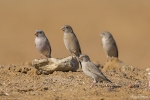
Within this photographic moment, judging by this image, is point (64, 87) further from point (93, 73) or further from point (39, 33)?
point (39, 33)

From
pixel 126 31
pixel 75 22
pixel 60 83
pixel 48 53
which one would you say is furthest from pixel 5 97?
pixel 75 22

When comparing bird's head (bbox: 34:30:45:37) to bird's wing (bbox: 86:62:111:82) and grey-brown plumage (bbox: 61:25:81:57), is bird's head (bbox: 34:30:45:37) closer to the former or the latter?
grey-brown plumage (bbox: 61:25:81:57)

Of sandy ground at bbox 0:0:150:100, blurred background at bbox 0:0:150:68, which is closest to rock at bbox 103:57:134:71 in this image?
sandy ground at bbox 0:0:150:100

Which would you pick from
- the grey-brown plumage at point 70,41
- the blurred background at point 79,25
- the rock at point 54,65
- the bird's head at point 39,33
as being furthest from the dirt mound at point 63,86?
the blurred background at point 79,25

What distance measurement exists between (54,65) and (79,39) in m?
21.6

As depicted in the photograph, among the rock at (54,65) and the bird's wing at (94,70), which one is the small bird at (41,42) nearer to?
the rock at (54,65)

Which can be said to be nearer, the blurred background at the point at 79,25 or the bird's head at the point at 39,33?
the bird's head at the point at 39,33

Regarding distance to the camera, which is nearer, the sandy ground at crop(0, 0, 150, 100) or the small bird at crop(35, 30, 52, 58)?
the sandy ground at crop(0, 0, 150, 100)

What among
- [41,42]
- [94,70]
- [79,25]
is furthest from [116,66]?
[79,25]

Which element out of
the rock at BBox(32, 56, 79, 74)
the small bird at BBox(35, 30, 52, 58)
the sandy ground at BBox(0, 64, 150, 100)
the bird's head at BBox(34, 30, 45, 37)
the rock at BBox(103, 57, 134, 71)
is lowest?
the sandy ground at BBox(0, 64, 150, 100)

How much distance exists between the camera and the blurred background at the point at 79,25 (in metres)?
31.1

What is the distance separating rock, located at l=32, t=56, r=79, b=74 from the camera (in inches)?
541

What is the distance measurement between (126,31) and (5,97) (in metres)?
27.2

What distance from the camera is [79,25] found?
3950 cm
